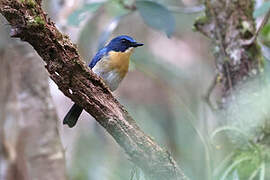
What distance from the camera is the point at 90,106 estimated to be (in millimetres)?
2346

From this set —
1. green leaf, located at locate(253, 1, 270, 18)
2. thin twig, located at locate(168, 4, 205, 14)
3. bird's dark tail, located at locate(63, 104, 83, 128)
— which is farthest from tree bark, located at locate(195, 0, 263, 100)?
bird's dark tail, located at locate(63, 104, 83, 128)

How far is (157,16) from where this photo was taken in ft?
13.1

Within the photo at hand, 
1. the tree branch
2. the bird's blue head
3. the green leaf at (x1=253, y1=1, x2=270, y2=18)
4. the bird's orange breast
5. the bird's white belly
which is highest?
the tree branch

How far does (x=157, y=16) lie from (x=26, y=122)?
1.41 meters

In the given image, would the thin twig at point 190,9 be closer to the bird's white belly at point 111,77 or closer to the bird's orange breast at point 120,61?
the bird's orange breast at point 120,61

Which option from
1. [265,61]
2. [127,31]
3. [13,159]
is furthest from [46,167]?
[127,31]

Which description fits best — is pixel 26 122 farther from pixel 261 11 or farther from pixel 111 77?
pixel 261 11

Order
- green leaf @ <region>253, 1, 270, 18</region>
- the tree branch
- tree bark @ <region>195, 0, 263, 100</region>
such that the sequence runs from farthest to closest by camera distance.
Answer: green leaf @ <region>253, 1, 270, 18</region> < tree bark @ <region>195, 0, 263, 100</region> < the tree branch

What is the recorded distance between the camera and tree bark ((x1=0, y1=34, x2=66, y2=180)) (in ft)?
13.6

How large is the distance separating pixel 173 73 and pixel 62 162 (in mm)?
3837

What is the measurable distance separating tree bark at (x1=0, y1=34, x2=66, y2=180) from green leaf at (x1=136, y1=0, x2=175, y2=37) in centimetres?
108

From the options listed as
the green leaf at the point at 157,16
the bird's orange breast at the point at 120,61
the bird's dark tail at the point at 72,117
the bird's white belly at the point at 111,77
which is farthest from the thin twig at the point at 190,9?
the bird's dark tail at the point at 72,117

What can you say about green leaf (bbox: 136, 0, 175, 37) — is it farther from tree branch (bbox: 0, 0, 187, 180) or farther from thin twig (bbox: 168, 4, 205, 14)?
tree branch (bbox: 0, 0, 187, 180)

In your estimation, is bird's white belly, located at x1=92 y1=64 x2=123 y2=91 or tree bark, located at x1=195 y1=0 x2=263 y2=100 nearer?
tree bark, located at x1=195 y1=0 x2=263 y2=100
